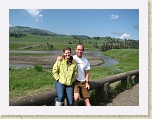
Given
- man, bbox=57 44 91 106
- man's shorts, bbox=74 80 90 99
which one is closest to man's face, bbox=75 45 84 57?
man, bbox=57 44 91 106

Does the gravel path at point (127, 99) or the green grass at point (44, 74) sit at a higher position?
the green grass at point (44, 74)

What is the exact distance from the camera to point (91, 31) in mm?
6535

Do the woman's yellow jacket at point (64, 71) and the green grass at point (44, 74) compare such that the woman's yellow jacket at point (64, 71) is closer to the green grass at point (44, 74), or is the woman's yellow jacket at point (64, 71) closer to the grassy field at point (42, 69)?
the grassy field at point (42, 69)

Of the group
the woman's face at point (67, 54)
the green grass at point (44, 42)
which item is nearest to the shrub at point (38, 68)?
the green grass at point (44, 42)

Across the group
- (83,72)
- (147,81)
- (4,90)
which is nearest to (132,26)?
(147,81)

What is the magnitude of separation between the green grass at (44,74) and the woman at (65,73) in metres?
1.21

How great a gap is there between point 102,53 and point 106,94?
1.23 metres

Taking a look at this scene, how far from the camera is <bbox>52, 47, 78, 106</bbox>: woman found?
17.2 feet

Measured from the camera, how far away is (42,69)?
7344 mm

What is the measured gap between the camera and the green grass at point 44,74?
6.62 m

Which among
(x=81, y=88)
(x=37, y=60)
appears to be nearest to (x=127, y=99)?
(x=81, y=88)

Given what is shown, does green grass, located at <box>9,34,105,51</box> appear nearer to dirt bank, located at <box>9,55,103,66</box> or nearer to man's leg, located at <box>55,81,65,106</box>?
dirt bank, located at <box>9,55,103,66</box>

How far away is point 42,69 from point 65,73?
2.16 metres
